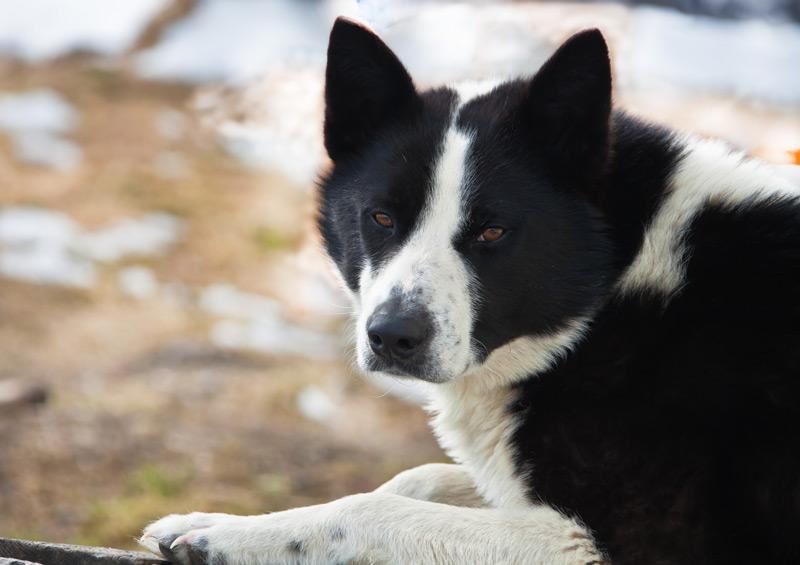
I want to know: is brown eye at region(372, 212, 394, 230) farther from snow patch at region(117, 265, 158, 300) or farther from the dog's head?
snow patch at region(117, 265, 158, 300)

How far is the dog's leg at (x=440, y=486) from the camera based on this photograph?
117 inches

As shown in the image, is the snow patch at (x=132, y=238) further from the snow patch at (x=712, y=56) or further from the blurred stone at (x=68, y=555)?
the blurred stone at (x=68, y=555)

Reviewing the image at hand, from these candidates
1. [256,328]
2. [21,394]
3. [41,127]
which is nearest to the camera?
[21,394]

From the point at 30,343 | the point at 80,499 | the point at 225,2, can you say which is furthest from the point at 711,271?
the point at 225,2

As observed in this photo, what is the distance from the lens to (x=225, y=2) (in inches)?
483

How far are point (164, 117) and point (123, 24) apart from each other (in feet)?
6.71

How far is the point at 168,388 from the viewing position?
6754mm

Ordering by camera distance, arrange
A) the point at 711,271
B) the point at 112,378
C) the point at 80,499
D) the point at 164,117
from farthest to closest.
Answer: the point at 164,117, the point at 112,378, the point at 80,499, the point at 711,271

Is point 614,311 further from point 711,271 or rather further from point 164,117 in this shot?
point 164,117

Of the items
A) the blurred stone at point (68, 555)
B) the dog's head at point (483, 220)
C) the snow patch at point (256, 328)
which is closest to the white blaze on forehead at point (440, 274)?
the dog's head at point (483, 220)

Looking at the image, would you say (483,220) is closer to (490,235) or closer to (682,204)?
(490,235)

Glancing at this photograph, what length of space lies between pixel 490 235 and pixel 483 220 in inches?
1.7

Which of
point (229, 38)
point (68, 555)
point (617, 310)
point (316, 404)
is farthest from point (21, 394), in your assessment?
point (229, 38)

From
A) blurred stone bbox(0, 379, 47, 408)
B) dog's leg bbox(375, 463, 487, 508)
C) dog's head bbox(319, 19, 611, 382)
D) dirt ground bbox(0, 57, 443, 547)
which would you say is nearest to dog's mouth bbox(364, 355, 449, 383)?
dog's head bbox(319, 19, 611, 382)
